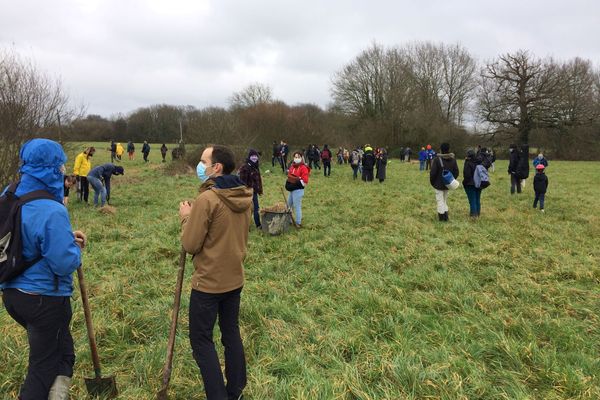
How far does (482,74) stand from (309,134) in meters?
18.3

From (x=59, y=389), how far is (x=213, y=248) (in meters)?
1.39

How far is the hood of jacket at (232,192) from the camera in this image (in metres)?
2.64

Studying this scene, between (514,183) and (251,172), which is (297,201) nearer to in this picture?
(251,172)

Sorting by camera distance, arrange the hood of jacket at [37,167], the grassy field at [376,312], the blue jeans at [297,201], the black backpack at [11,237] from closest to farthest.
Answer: the black backpack at [11,237]
the hood of jacket at [37,167]
the grassy field at [376,312]
the blue jeans at [297,201]

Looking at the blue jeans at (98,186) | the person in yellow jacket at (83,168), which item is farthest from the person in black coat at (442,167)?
the person in yellow jacket at (83,168)

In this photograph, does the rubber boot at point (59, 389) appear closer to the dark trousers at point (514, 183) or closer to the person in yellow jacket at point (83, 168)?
the person in yellow jacket at point (83, 168)

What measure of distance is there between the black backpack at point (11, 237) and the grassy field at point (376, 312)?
4.21 ft

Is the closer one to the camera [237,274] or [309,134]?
[237,274]

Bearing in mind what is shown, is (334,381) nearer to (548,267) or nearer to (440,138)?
(548,267)

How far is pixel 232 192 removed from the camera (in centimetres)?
267

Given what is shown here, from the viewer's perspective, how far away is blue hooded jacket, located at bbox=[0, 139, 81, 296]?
232 centimetres

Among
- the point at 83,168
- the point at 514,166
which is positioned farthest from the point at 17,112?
the point at 514,166

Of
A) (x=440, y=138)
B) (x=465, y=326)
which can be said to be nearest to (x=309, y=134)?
(x=440, y=138)

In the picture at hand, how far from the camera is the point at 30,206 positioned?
2322 millimetres
